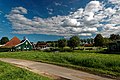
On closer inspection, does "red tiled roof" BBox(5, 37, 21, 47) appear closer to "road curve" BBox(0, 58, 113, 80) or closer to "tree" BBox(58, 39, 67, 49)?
"tree" BBox(58, 39, 67, 49)

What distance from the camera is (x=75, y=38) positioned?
75250 millimetres

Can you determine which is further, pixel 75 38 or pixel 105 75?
pixel 75 38

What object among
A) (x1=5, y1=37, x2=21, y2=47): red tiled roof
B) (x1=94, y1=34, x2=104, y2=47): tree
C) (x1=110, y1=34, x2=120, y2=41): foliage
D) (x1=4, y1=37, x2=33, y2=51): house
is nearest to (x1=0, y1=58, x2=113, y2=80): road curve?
(x1=4, y1=37, x2=33, y2=51): house

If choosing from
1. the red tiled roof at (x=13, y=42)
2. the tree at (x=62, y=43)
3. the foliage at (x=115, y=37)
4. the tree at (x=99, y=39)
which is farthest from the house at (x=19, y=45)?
the foliage at (x=115, y=37)

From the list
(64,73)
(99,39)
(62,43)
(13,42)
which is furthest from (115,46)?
(64,73)

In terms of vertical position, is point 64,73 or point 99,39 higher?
point 99,39

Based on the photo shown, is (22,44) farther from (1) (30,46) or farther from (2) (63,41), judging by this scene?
(2) (63,41)

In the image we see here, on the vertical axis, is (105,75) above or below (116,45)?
below

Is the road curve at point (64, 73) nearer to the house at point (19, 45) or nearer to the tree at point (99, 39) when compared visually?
the house at point (19, 45)

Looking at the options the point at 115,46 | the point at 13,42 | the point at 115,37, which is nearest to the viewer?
the point at 115,46

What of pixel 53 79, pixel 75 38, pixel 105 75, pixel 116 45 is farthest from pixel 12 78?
pixel 75 38

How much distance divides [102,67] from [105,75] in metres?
3.65

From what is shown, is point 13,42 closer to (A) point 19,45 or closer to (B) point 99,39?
(A) point 19,45

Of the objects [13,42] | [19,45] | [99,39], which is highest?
[99,39]
